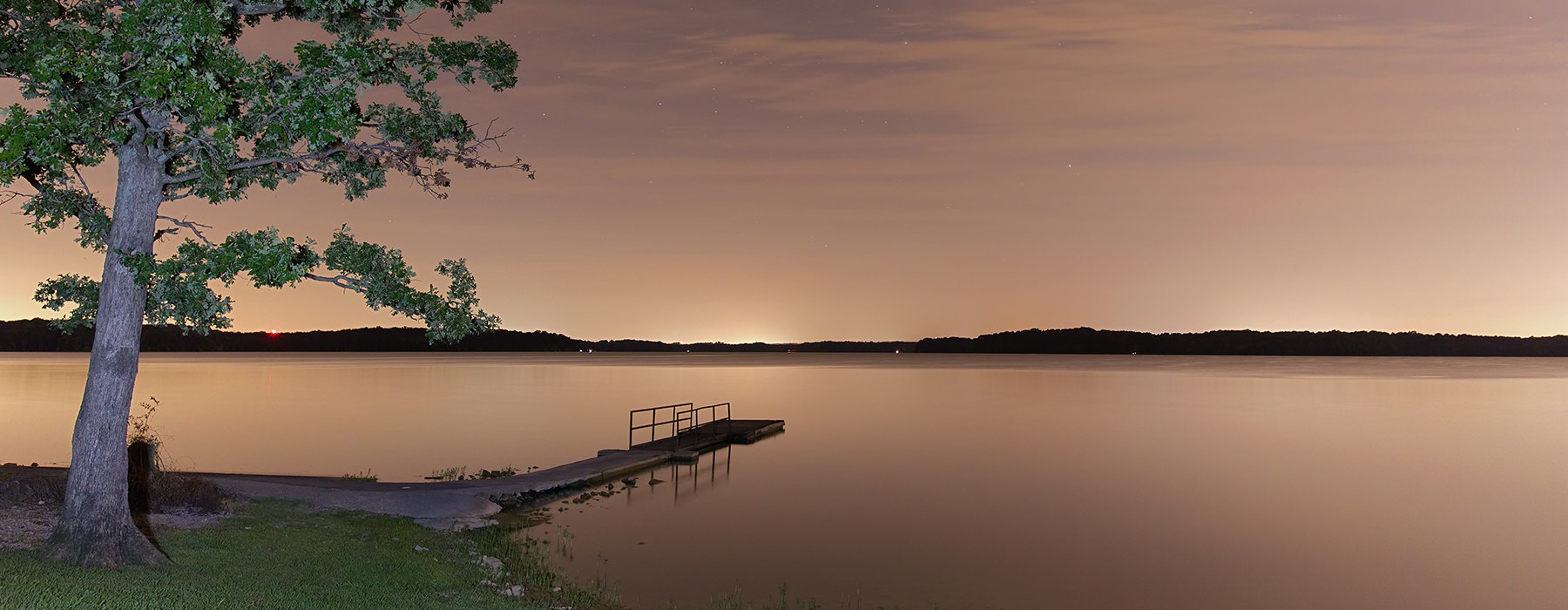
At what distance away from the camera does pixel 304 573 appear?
40.2 ft

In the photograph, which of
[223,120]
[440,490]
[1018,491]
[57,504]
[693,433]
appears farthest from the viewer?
[693,433]

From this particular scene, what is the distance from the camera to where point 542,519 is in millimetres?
21406

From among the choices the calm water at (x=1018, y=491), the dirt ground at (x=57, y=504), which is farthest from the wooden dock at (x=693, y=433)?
the dirt ground at (x=57, y=504)

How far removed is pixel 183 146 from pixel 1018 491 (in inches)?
1019

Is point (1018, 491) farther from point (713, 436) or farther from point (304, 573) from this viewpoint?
point (304, 573)

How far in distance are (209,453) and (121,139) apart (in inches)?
1307

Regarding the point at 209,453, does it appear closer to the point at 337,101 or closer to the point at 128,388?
the point at 128,388

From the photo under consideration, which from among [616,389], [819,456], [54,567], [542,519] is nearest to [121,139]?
[54,567]

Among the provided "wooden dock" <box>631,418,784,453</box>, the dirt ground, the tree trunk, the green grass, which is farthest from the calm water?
the tree trunk

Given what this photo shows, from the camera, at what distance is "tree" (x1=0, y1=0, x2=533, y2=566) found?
31.6ft

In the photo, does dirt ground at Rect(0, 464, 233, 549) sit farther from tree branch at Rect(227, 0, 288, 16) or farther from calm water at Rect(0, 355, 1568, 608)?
tree branch at Rect(227, 0, 288, 16)

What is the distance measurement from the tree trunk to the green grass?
0.40 metres

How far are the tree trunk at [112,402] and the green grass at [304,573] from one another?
40cm

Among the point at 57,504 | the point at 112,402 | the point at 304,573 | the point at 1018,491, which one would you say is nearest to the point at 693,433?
the point at 1018,491
